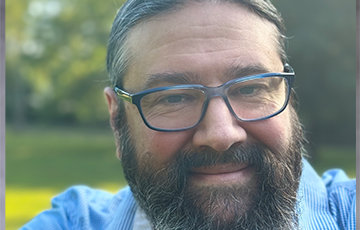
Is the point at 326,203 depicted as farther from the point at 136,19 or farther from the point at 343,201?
the point at 136,19

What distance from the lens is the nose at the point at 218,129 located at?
159 cm

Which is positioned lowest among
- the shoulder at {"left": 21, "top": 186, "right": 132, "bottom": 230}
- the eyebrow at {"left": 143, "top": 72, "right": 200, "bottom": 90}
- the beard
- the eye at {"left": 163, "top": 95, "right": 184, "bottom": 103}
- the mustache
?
the shoulder at {"left": 21, "top": 186, "right": 132, "bottom": 230}

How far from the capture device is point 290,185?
6.07 feet

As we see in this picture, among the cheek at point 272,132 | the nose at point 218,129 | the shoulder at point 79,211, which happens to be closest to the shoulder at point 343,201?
the cheek at point 272,132

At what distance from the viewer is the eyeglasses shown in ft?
5.55

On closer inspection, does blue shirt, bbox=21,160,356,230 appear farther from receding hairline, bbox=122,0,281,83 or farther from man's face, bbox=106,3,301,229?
receding hairline, bbox=122,0,281,83

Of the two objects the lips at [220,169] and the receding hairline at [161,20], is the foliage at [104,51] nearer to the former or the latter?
the receding hairline at [161,20]

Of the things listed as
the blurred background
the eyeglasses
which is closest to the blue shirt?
the eyeglasses

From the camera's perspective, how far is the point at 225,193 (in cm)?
165

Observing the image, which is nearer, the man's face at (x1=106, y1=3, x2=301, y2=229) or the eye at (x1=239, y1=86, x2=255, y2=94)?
the man's face at (x1=106, y1=3, x2=301, y2=229)

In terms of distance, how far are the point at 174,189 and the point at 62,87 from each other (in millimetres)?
20297

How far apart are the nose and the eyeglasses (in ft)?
0.08

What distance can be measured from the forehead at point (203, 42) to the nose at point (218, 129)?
0.15m

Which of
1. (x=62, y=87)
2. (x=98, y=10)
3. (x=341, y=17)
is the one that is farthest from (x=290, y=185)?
(x=62, y=87)
